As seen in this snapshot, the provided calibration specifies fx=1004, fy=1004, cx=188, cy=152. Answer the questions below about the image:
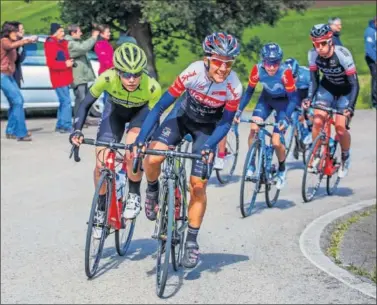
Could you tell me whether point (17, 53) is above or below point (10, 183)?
above

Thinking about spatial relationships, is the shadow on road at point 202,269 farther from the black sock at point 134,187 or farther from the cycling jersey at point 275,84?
the black sock at point 134,187

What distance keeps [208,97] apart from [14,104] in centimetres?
1558

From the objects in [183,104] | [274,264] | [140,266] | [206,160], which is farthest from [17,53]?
[206,160]

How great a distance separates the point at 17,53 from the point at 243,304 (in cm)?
615

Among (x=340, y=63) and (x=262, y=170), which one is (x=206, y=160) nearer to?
(x=340, y=63)

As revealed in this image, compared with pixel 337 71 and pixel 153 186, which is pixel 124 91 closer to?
pixel 153 186

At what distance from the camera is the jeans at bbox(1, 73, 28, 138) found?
59.2ft

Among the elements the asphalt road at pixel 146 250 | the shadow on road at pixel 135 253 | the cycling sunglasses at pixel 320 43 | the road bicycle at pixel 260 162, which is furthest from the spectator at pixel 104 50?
the road bicycle at pixel 260 162

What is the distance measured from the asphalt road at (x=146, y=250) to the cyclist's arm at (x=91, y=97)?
26.6 ft

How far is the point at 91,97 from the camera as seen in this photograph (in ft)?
18.6

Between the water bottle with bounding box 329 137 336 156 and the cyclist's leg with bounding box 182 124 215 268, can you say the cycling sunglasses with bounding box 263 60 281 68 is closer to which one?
the cyclist's leg with bounding box 182 124 215 268

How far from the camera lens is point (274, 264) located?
609 inches

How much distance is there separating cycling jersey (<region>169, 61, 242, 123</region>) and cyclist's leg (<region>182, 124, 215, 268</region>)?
1.51 ft

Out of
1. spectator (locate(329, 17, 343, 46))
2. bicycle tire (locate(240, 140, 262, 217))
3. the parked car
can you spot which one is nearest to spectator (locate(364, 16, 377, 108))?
spectator (locate(329, 17, 343, 46))
